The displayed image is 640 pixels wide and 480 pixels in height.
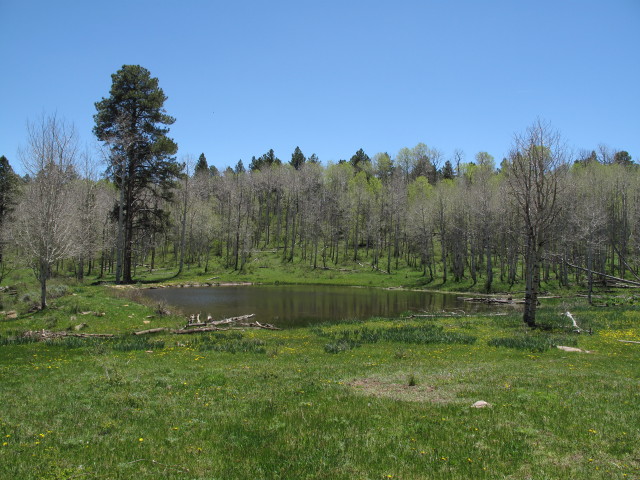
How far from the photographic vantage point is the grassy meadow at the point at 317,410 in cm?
689

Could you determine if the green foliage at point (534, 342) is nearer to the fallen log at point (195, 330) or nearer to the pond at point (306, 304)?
the pond at point (306, 304)

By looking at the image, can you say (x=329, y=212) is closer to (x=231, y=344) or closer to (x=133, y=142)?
(x=133, y=142)

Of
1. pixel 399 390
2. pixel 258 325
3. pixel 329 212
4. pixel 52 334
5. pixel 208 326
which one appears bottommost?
pixel 258 325

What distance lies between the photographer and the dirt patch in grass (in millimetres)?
A: 10891

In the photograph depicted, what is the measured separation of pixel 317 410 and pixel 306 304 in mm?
32396

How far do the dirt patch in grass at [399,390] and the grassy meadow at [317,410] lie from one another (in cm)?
9

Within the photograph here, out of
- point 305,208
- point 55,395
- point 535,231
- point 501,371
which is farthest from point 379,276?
point 55,395

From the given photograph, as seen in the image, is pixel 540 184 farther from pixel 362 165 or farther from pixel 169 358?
pixel 362 165

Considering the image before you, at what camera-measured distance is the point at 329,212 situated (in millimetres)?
90938

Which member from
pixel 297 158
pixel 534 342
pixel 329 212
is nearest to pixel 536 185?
pixel 534 342

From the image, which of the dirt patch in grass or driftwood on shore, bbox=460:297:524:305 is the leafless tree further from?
driftwood on shore, bbox=460:297:524:305

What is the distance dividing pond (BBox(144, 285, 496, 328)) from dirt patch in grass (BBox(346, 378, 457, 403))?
17337 millimetres

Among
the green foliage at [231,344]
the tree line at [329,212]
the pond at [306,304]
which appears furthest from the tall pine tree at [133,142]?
the green foliage at [231,344]

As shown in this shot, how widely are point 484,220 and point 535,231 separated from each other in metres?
33.8
